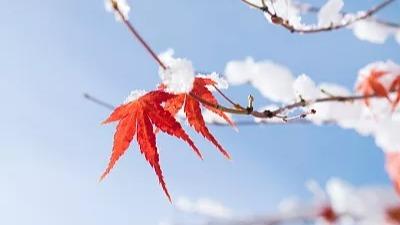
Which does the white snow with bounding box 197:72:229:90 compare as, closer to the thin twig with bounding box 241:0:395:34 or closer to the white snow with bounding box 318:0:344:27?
the thin twig with bounding box 241:0:395:34

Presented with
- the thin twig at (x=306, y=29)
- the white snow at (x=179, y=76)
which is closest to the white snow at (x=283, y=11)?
the thin twig at (x=306, y=29)

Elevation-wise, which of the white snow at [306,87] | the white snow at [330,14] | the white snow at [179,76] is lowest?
the white snow at [179,76]

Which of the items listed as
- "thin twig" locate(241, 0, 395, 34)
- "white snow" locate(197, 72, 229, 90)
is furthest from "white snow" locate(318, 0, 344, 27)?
"white snow" locate(197, 72, 229, 90)

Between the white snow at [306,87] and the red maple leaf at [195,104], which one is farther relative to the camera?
the white snow at [306,87]

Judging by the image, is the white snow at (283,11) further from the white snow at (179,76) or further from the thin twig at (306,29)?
the white snow at (179,76)

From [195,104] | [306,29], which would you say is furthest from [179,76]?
[306,29]

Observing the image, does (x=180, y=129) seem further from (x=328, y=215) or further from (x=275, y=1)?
(x=328, y=215)
